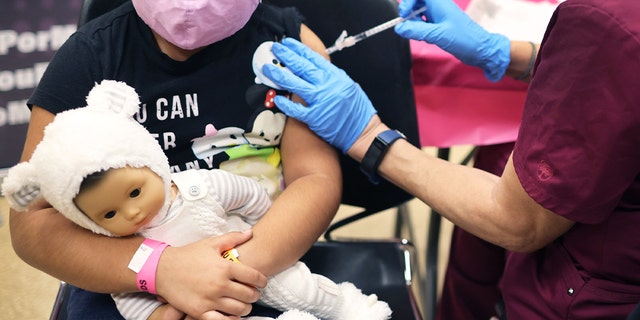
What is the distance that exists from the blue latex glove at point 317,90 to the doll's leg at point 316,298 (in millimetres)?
267

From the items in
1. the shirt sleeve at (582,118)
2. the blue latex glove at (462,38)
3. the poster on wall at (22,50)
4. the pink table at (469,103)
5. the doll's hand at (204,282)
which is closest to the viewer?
the shirt sleeve at (582,118)

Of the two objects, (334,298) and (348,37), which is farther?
(348,37)

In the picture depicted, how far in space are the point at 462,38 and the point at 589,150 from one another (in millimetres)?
494

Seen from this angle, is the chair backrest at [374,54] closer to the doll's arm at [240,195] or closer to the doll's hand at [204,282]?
the doll's arm at [240,195]

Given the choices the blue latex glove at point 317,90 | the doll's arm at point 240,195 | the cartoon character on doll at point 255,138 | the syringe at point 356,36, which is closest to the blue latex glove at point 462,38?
the syringe at point 356,36

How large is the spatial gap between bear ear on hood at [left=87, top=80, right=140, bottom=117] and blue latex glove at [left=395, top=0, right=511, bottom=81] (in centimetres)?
58

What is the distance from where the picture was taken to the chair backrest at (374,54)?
1219 mm

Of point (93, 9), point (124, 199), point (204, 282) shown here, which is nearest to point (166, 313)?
point (204, 282)

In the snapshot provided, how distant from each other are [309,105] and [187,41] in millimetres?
275

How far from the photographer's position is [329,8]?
1.22 meters

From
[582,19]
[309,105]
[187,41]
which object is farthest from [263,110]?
[582,19]

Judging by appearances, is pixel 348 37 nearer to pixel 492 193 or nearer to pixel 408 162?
pixel 408 162

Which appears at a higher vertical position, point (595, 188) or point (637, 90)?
point (637, 90)

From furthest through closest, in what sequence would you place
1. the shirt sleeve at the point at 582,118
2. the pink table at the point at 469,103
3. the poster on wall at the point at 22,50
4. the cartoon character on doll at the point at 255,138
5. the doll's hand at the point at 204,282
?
the poster on wall at the point at 22,50, the pink table at the point at 469,103, the cartoon character on doll at the point at 255,138, the doll's hand at the point at 204,282, the shirt sleeve at the point at 582,118
